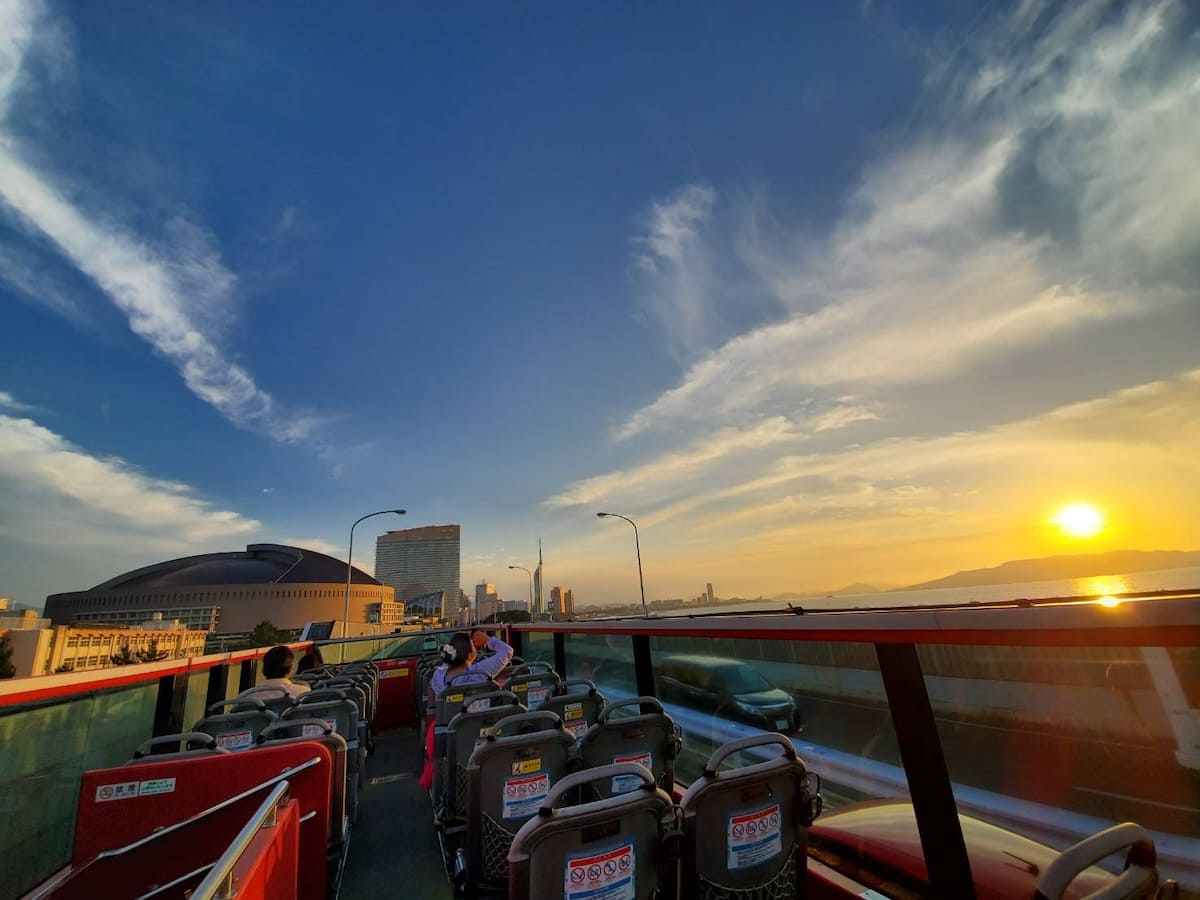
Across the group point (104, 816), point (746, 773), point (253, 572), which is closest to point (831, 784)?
point (746, 773)

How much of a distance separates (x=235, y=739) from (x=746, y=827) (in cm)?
416

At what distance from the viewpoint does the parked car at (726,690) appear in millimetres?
3850

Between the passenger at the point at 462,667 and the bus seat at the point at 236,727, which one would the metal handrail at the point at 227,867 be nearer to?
the bus seat at the point at 236,727

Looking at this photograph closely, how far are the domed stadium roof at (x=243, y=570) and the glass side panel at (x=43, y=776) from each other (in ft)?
399

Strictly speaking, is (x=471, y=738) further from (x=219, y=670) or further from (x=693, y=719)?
(x=219, y=670)

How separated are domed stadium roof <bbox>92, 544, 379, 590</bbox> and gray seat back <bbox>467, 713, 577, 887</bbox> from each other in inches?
4881

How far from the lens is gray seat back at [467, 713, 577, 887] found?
2.84 m

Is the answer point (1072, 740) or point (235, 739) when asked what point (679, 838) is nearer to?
point (1072, 740)

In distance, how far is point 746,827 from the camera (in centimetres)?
205

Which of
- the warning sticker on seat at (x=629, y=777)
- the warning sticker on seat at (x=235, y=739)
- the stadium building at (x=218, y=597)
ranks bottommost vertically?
the warning sticker on seat at (x=629, y=777)

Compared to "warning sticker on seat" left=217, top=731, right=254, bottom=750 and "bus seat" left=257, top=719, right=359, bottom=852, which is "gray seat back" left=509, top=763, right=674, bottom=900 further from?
"warning sticker on seat" left=217, top=731, right=254, bottom=750

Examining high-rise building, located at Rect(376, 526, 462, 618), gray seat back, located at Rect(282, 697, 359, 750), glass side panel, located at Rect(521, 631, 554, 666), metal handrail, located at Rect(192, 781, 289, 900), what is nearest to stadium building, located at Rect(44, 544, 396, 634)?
high-rise building, located at Rect(376, 526, 462, 618)

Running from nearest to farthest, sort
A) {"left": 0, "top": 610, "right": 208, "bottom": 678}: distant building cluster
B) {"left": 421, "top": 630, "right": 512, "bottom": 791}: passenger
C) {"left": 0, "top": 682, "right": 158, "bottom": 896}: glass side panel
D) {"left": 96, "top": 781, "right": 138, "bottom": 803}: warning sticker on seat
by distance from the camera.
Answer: {"left": 96, "top": 781, "right": 138, "bottom": 803}: warning sticker on seat < {"left": 0, "top": 682, "right": 158, "bottom": 896}: glass side panel < {"left": 421, "top": 630, "right": 512, "bottom": 791}: passenger < {"left": 0, "top": 610, "right": 208, "bottom": 678}: distant building cluster

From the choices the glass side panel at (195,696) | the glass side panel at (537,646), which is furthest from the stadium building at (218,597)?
the glass side panel at (195,696)
